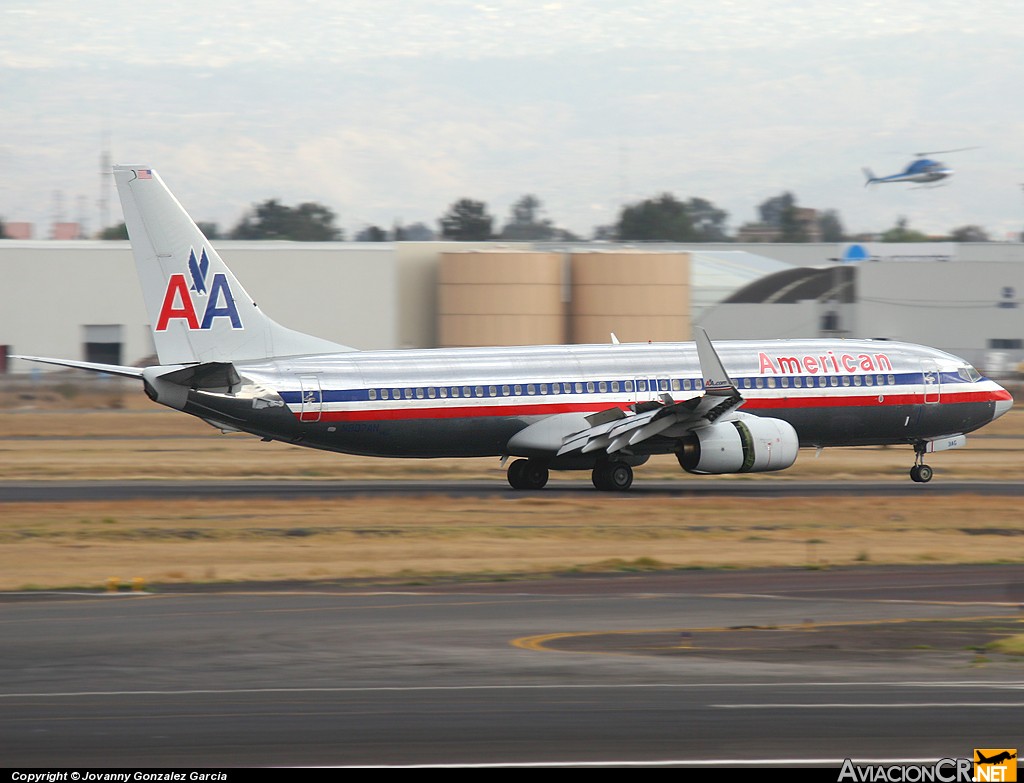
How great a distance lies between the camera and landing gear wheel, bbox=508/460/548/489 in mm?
35469

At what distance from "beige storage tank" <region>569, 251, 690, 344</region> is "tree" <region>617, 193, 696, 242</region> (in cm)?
9686

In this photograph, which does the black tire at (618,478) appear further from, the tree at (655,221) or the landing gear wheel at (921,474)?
the tree at (655,221)

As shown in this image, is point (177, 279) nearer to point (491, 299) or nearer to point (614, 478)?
point (614, 478)

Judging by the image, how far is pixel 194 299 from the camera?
3241 centimetres

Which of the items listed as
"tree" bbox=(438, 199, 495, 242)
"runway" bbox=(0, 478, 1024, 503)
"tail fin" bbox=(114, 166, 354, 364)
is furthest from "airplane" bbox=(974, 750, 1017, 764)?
"tree" bbox=(438, 199, 495, 242)

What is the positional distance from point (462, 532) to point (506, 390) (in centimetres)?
785

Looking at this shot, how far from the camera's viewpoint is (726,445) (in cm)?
3344

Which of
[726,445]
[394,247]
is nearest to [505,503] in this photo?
[726,445]

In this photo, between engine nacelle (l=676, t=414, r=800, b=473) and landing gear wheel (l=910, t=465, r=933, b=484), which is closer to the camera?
engine nacelle (l=676, t=414, r=800, b=473)

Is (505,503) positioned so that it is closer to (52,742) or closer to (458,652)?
(458,652)

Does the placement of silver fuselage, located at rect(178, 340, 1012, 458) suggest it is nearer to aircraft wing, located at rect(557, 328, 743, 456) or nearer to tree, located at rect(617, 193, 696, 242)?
aircraft wing, located at rect(557, 328, 743, 456)

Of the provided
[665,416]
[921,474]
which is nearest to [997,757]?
[665,416]

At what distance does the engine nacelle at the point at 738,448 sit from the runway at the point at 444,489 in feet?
4.43

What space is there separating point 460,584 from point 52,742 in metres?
10.2
